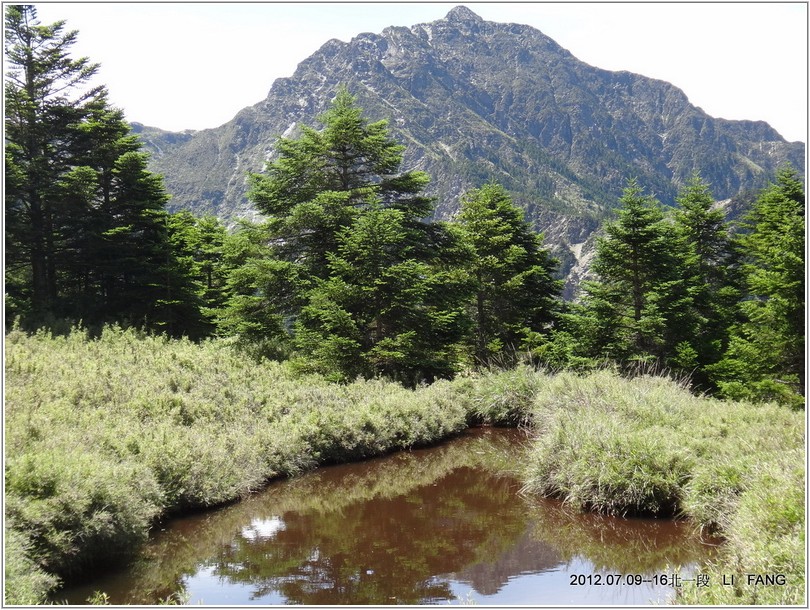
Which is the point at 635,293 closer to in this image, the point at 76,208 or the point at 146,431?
the point at 146,431

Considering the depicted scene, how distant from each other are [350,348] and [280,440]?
20.6ft

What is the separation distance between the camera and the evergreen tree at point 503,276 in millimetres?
25234

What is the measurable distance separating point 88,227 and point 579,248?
166336 mm

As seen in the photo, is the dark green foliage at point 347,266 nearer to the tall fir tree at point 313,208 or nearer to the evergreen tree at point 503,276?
the tall fir tree at point 313,208

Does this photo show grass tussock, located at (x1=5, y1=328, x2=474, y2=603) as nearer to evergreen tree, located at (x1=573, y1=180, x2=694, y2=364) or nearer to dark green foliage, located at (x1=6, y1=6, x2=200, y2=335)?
dark green foliage, located at (x1=6, y1=6, x2=200, y2=335)

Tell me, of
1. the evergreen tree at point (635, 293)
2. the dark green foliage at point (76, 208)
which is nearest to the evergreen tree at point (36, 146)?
the dark green foliage at point (76, 208)

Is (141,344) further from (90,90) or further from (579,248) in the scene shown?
(579,248)

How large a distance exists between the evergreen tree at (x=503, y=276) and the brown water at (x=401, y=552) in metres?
14.2

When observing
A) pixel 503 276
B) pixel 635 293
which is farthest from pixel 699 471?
pixel 503 276

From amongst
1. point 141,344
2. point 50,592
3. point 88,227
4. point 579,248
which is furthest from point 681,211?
point 579,248

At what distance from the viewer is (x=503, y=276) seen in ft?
85.3

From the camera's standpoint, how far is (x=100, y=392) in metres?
12.8

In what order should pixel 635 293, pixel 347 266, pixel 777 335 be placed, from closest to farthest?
1. pixel 777 335
2. pixel 347 266
3. pixel 635 293

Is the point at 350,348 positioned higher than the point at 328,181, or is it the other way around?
the point at 328,181
